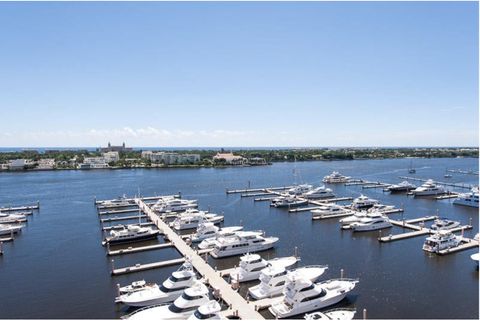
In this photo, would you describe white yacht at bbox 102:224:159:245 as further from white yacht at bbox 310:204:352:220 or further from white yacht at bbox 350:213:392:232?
white yacht at bbox 350:213:392:232

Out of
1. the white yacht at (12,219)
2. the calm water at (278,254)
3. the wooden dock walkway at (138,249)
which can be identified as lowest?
the calm water at (278,254)

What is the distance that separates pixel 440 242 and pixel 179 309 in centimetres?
2978

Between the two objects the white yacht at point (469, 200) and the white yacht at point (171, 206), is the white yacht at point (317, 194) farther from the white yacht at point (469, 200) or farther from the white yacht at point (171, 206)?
the white yacht at point (171, 206)

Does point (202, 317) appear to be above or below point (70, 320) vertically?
above

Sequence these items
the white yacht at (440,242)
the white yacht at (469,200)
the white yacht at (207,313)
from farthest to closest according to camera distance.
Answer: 1. the white yacht at (469,200)
2. the white yacht at (440,242)
3. the white yacht at (207,313)

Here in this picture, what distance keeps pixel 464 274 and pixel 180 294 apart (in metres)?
26.0

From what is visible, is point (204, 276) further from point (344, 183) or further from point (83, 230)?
point (344, 183)

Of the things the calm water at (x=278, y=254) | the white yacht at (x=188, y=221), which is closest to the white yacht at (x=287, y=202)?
the calm water at (x=278, y=254)

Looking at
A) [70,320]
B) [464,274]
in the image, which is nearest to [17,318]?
[70,320]

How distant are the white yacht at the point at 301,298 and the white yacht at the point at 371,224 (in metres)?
23.4

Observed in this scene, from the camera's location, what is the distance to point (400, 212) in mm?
62344

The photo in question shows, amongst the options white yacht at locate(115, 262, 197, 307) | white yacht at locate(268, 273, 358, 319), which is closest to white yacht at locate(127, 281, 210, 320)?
white yacht at locate(115, 262, 197, 307)

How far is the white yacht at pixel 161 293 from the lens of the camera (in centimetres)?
2806

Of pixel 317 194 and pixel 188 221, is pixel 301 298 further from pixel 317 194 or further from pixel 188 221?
pixel 317 194
